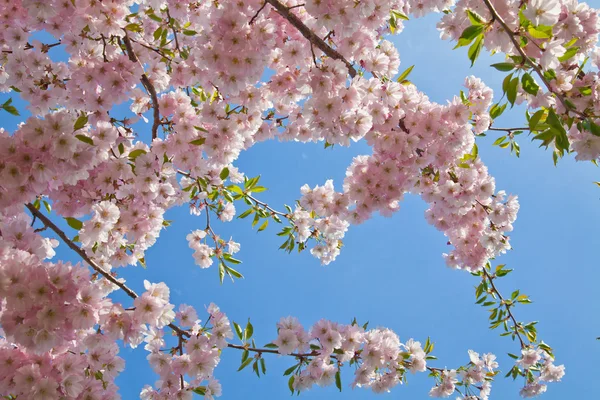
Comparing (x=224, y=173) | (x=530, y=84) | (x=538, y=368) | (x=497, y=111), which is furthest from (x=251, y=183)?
(x=538, y=368)

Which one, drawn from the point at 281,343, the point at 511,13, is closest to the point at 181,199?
the point at 281,343

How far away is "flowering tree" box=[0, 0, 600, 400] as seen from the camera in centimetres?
244

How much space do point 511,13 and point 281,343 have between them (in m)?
3.06

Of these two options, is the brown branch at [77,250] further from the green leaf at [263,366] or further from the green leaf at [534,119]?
the green leaf at [534,119]

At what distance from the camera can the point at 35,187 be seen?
247 centimetres

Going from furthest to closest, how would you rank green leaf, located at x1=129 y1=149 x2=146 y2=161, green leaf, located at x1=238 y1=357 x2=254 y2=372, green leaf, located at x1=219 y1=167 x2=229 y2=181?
green leaf, located at x1=219 y1=167 x2=229 y2=181 < green leaf, located at x1=238 y1=357 x2=254 y2=372 < green leaf, located at x1=129 y1=149 x2=146 y2=161

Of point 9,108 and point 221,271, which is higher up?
point 9,108

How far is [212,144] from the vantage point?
334 centimetres

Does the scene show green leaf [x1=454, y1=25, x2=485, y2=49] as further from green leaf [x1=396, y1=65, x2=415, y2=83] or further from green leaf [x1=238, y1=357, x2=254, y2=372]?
green leaf [x1=238, y1=357, x2=254, y2=372]

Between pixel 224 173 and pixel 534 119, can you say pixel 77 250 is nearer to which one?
A: pixel 224 173

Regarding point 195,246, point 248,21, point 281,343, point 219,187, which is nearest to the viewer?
point 248,21

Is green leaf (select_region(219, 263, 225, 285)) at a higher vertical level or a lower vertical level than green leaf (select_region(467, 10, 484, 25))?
higher

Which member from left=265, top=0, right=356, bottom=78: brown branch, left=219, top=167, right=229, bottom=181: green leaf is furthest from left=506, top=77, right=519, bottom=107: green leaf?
left=219, top=167, right=229, bottom=181: green leaf

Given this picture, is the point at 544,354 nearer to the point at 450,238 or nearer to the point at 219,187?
the point at 450,238
